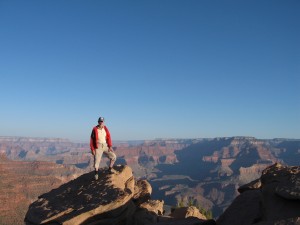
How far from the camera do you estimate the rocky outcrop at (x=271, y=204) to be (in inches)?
523

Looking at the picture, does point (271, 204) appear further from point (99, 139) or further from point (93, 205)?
point (99, 139)

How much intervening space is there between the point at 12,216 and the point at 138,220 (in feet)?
592

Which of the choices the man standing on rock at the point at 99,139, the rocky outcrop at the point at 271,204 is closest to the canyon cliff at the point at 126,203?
the rocky outcrop at the point at 271,204

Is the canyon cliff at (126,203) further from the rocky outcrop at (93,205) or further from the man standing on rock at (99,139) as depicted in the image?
the man standing on rock at (99,139)

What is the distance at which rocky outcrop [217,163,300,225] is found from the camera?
1327cm

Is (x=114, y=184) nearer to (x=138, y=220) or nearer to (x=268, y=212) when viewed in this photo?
(x=138, y=220)

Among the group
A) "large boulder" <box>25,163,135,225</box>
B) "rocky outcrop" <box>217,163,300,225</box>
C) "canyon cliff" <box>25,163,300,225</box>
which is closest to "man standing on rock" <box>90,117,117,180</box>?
"large boulder" <box>25,163,135,225</box>

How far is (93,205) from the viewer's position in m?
19.2

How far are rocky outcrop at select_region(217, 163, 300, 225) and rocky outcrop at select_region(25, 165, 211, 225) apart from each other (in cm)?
200

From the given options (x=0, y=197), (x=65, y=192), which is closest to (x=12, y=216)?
(x=0, y=197)

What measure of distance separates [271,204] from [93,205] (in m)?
9.95

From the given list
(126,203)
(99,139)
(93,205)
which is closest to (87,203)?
(93,205)

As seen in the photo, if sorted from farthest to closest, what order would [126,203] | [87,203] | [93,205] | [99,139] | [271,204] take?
[99,139] < [126,203] < [87,203] < [93,205] < [271,204]

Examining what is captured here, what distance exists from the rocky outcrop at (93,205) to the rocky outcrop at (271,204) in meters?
2.00
